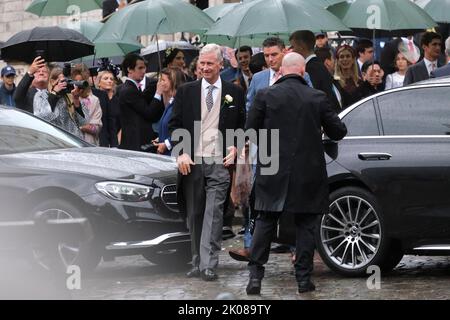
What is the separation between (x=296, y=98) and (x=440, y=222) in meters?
1.55

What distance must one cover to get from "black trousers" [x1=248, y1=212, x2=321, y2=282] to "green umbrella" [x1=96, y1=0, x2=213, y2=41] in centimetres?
638

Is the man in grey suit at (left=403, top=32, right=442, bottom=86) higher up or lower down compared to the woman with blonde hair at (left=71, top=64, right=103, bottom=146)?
higher up

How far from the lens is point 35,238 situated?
11883mm

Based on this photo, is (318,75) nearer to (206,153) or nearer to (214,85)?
(214,85)

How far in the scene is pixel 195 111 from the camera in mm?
12586

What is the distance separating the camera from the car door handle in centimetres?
1205

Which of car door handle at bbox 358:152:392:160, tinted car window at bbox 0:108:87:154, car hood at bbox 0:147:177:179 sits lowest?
car hood at bbox 0:147:177:179

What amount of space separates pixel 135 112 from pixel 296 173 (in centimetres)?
510

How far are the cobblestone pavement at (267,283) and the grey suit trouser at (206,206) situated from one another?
0.27 metres

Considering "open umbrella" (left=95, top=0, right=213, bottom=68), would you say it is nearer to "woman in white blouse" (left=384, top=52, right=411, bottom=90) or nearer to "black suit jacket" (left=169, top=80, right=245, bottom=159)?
"woman in white blouse" (left=384, top=52, right=411, bottom=90)

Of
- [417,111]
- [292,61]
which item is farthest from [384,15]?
[292,61]

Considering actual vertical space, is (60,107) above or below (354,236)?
above

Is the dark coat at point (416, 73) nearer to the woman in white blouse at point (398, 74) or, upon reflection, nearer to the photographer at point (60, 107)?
the woman in white blouse at point (398, 74)

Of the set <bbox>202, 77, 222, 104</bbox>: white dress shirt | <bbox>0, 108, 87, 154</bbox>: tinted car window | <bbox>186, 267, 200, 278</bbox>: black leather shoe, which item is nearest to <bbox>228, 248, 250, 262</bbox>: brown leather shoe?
<bbox>186, 267, 200, 278</bbox>: black leather shoe
